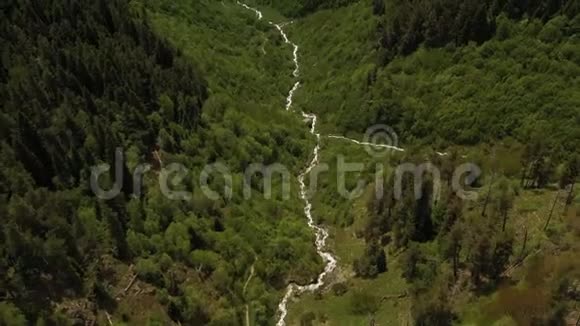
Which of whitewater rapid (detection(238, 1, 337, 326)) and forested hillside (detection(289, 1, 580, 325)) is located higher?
forested hillside (detection(289, 1, 580, 325))

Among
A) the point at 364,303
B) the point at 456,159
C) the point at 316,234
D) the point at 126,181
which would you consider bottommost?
the point at 316,234

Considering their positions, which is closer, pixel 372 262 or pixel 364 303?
pixel 364 303

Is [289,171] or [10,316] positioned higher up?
[10,316]

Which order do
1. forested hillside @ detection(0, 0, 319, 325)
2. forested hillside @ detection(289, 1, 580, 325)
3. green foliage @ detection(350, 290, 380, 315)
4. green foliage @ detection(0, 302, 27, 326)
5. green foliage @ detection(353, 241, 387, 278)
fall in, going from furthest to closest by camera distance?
green foliage @ detection(353, 241, 387, 278)
green foliage @ detection(350, 290, 380, 315)
forested hillside @ detection(0, 0, 319, 325)
forested hillside @ detection(289, 1, 580, 325)
green foliage @ detection(0, 302, 27, 326)

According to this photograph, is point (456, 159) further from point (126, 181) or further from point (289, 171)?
point (126, 181)

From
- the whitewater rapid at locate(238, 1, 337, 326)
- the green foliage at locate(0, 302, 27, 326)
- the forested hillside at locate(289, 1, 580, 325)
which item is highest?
the forested hillside at locate(289, 1, 580, 325)

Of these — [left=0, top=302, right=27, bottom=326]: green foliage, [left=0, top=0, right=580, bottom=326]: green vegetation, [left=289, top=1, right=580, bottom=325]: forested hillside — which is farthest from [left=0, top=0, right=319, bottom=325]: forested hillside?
[left=289, top=1, right=580, bottom=325]: forested hillside

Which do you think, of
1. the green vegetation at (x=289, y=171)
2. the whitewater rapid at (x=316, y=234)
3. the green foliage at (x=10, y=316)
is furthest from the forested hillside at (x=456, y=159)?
the green foliage at (x=10, y=316)

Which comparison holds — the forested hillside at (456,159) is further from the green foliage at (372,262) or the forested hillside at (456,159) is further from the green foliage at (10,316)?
the green foliage at (10,316)

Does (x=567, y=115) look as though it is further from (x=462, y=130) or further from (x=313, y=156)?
(x=313, y=156)

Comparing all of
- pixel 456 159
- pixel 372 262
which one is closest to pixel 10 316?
pixel 372 262

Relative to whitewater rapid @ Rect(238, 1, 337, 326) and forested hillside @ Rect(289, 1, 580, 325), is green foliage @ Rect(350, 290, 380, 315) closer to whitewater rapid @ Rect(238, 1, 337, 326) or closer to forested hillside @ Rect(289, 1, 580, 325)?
forested hillside @ Rect(289, 1, 580, 325)

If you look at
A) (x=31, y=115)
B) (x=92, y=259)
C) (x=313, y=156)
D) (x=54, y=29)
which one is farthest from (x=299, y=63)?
(x=92, y=259)
